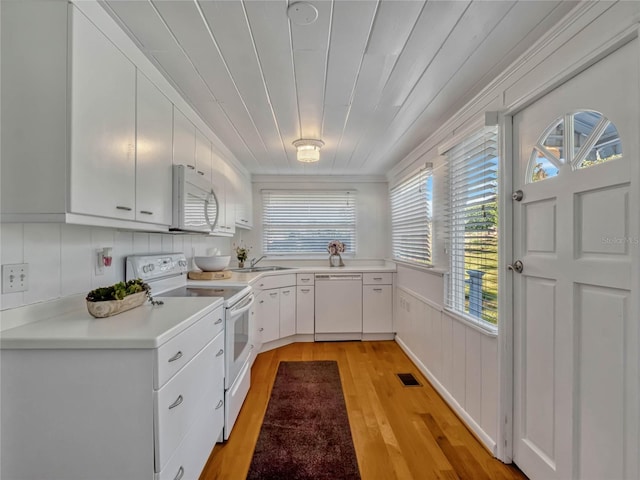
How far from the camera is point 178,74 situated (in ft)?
5.57

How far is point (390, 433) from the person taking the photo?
6.39 ft

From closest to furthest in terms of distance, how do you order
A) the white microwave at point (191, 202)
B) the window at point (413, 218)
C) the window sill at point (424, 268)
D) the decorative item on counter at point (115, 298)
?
the decorative item on counter at point (115, 298) < the white microwave at point (191, 202) < the window sill at point (424, 268) < the window at point (413, 218)

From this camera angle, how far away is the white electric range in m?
1.89

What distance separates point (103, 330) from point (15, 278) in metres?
0.39

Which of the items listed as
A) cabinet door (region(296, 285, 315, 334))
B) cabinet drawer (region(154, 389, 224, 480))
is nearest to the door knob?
cabinet drawer (region(154, 389, 224, 480))

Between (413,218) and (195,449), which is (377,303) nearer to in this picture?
(413,218)

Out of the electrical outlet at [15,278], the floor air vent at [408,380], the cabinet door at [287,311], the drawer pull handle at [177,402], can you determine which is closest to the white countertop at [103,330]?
the electrical outlet at [15,278]

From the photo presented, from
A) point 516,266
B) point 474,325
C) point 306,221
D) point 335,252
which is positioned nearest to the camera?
point 516,266

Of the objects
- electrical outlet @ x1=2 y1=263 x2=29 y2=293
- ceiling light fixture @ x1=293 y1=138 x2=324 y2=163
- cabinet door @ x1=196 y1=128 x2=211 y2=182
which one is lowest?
electrical outlet @ x1=2 y1=263 x2=29 y2=293

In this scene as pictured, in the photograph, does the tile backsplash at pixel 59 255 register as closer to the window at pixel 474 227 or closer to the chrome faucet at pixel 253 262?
the chrome faucet at pixel 253 262

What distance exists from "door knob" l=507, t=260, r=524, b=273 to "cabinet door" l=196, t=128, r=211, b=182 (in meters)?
2.13

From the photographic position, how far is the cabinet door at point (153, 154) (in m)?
1.51

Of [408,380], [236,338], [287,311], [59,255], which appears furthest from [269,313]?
[59,255]

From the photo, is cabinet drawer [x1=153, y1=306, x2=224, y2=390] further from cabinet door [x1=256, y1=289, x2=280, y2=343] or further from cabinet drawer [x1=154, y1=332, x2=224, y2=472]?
cabinet door [x1=256, y1=289, x2=280, y2=343]
